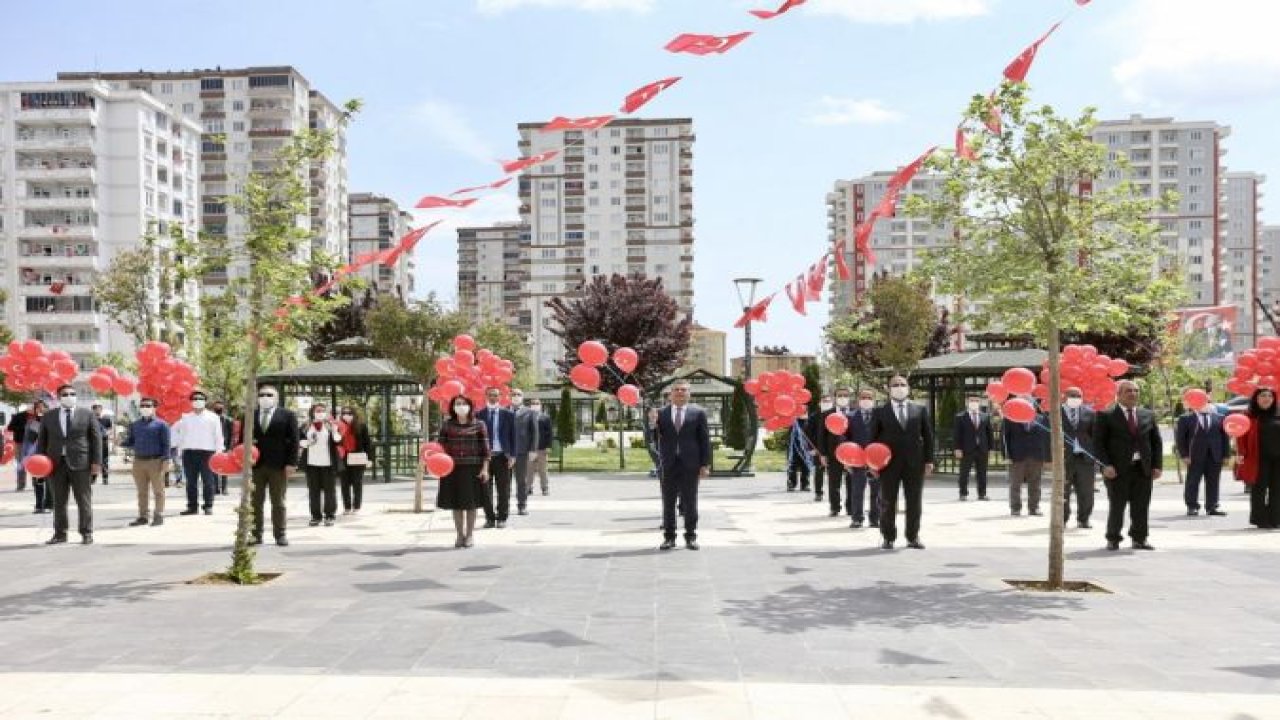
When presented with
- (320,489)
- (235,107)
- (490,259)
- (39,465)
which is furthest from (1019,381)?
(490,259)

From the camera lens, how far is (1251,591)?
922 cm

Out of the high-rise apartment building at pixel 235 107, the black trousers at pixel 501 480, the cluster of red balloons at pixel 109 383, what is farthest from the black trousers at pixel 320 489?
the high-rise apartment building at pixel 235 107

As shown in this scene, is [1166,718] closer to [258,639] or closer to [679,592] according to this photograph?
[679,592]

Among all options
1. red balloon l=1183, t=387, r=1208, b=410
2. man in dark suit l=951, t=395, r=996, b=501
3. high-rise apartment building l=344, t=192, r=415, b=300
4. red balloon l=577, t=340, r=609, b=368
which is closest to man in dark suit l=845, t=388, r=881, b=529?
red balloon l=577, t=340, r=609, b=368

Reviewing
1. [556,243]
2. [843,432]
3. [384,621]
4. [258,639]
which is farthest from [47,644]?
[556,243]

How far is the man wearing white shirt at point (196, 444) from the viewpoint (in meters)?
16.2

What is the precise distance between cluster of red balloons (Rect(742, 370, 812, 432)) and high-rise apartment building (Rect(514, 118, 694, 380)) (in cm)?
10771

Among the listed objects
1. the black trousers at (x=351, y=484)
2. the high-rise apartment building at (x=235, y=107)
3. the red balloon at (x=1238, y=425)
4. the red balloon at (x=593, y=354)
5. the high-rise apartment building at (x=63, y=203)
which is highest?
the high-rise apartment building at (x=235, y=107)

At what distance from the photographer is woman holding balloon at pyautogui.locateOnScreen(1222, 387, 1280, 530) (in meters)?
14.1

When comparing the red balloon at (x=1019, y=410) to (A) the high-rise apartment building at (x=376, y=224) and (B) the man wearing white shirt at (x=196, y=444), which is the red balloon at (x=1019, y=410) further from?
(A) the high-rise apartment building at (x=376, y=224)

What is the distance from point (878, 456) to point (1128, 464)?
2650mm

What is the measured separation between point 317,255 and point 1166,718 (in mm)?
7713

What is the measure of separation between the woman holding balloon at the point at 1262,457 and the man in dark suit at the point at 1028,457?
2354 mm

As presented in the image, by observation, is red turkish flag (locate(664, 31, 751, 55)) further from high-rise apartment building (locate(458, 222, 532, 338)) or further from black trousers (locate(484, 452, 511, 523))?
high-rise apartment building (locate(458, 222, 532, 338))
